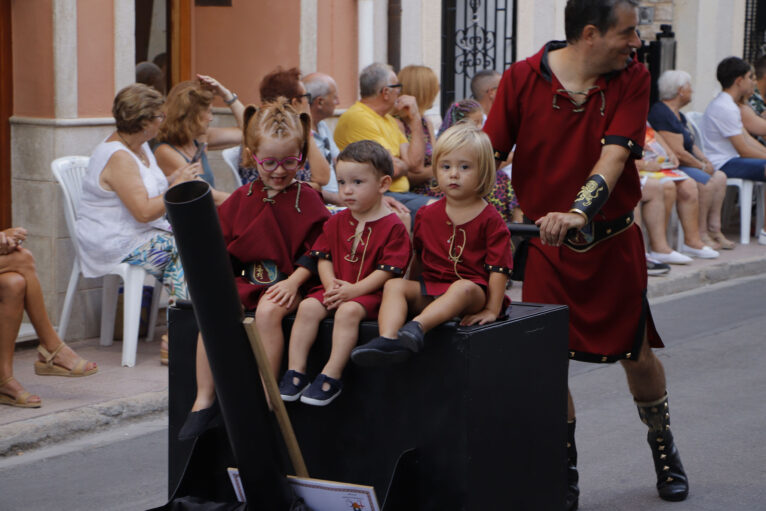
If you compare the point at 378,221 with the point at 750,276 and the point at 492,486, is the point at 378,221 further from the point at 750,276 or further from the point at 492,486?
the point at 750,276

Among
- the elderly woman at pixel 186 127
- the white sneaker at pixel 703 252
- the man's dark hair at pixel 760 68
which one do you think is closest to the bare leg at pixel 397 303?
the elderly woman at pixel 186 127

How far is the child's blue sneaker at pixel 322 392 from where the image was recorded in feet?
9.96

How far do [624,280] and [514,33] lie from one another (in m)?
8.10

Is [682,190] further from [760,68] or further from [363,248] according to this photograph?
[363,248]

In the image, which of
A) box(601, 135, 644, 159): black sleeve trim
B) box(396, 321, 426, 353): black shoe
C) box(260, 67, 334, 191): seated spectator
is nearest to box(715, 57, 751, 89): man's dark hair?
box(260, 67, 334, 191): seated spectator

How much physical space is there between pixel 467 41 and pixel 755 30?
278 inches

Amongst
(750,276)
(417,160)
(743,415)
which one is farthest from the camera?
(750,276)

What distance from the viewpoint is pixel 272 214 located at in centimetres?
354

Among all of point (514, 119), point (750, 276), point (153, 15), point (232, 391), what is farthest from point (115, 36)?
point (750, 276)

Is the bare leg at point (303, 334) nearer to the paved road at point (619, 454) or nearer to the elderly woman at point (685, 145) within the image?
the paved road at point (619, 454)

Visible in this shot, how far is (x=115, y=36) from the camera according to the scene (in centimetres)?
736

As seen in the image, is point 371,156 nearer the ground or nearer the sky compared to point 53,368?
nearer the sky

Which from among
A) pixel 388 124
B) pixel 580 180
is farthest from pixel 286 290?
pixel 388 124

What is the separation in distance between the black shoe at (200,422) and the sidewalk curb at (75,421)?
223 centimetres
